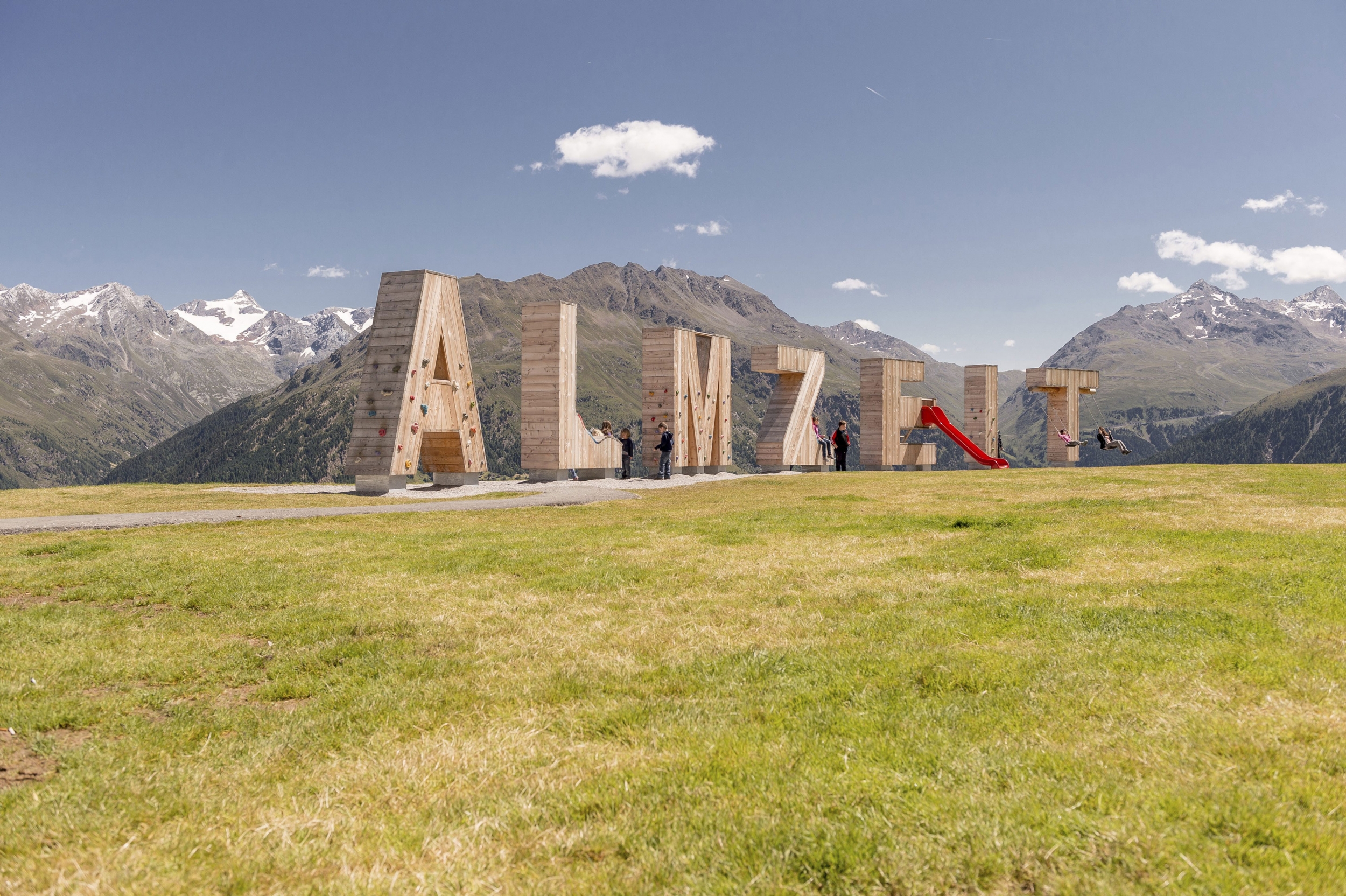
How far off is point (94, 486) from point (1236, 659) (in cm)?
3723

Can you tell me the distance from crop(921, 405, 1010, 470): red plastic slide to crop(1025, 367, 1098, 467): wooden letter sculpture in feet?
12.4

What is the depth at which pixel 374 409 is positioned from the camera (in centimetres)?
3114

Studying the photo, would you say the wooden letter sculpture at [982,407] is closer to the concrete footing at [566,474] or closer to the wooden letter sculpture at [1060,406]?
the wooden letter sculpture at [1060,406]

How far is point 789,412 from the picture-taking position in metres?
46.0

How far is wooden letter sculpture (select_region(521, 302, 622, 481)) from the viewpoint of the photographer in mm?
36469

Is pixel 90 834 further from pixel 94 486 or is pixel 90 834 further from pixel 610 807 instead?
pixel 94 486

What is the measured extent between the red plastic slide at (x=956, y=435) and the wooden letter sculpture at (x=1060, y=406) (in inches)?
148

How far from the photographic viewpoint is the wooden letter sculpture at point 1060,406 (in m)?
55.5

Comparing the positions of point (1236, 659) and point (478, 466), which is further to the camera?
point (478, 466)

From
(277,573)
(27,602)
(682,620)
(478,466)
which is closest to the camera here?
(682,620)

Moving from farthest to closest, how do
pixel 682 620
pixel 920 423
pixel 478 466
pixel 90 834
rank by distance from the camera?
pixel 920 423
pixel 478 466
pixel 682 620
pixel 90 834

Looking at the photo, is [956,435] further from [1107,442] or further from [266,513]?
[266,513]

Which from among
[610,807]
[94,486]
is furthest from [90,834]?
[94,486]

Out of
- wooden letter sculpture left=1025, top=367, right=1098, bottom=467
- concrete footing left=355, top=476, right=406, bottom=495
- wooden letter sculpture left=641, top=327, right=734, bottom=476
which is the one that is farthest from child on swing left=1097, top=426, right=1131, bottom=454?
concrete footing left=355, top=476, right=406, bottom=495
